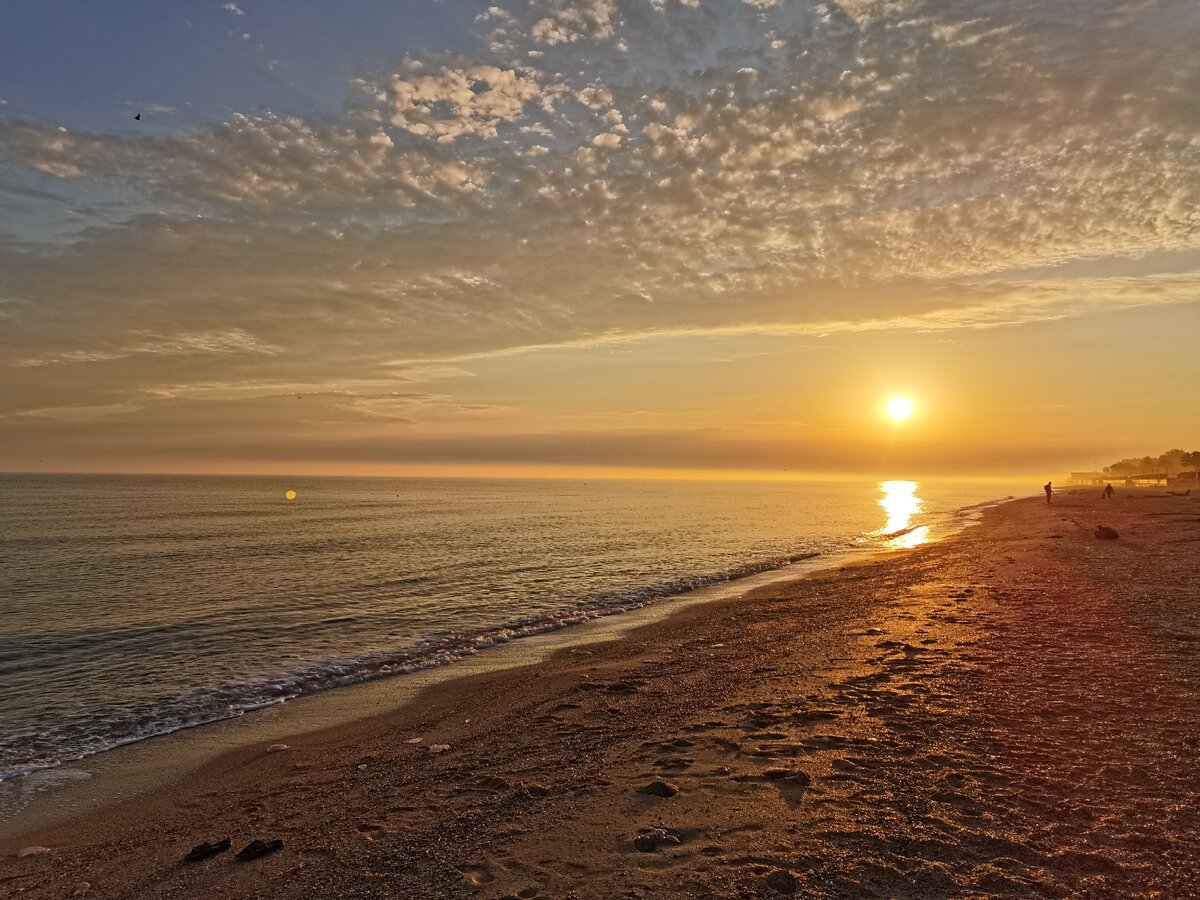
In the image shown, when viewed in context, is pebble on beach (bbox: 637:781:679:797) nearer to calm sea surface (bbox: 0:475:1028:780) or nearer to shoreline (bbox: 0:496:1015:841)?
shoreline (bbox: 0:496:1015:841)

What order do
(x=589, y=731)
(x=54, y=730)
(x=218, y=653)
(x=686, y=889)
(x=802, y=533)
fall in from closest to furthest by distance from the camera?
(x=686, y=889), (x=589, y=731), (x=54, y=730), (x=218, y=653), (x=802, y=533)

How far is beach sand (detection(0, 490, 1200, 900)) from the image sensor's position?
21.1ft

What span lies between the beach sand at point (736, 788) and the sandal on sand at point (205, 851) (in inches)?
7.5

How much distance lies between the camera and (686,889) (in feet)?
20.1

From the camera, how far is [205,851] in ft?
26.6

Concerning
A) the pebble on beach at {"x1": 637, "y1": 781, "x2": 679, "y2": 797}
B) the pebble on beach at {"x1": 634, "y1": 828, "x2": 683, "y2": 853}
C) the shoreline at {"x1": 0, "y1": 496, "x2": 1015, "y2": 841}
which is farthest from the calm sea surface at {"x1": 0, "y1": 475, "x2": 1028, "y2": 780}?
the pebble on beach at {"x1": 634, "y1": 828, "x2": 683, "y2": 853}

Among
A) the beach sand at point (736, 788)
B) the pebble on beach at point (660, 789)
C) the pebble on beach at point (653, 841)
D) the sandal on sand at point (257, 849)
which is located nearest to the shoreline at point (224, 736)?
the beach sand at point (736, 788)

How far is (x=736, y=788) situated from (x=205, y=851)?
648cm

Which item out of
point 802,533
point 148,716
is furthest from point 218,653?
point 802,533

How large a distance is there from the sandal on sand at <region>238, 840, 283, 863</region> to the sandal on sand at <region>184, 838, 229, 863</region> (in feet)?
0.96

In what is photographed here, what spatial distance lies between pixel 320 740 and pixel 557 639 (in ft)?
32.6

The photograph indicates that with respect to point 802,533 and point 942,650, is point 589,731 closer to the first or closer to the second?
point 942,650

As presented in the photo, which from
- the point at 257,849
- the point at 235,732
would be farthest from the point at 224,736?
the point at 257,849

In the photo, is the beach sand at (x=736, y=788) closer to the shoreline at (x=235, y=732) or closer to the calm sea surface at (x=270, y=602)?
the shoreline at (x=235, y=732)
